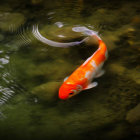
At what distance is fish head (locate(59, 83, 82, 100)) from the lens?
2.42 m

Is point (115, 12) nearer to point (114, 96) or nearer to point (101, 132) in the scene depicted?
point (114, 96)

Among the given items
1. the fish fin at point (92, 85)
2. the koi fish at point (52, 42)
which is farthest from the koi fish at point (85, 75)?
the koi fish at point (52, 42)

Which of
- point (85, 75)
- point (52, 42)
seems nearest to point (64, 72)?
point (85, 75)

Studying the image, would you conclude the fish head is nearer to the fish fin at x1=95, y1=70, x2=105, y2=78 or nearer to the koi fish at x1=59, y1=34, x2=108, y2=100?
the koi fish at x1=59, y1=34, x2=108, y2=100

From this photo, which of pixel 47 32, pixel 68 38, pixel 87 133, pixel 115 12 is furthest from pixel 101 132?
pixel 115 12

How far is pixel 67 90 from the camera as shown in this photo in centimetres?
244

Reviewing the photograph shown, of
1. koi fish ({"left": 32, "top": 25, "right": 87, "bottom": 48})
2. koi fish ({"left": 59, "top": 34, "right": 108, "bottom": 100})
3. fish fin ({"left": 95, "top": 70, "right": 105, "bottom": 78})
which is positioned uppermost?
koi fish ({"left": 32, "top": 25, "right": 87, "bottom": 48})

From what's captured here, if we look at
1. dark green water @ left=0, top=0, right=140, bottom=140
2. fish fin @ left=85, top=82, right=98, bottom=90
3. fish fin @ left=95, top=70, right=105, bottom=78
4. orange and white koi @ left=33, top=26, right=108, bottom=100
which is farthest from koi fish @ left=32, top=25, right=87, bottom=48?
fish fin @ left=85, top=82, right=98, bottom=90

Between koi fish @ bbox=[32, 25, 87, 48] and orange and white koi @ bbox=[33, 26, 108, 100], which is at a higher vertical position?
koi fish @ bbox=[32, 25, 87, 48]

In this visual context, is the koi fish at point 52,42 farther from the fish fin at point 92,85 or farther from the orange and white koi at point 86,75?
the fish fin at point 92,85

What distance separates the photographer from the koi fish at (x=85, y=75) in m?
2.45

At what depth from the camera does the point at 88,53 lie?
3018mm

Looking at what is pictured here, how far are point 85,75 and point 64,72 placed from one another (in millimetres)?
286

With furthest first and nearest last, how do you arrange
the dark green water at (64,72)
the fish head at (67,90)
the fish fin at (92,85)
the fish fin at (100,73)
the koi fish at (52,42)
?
the koi fish at (52,42) → the fish fin at (100,73) → the fish fin at (92,85) → the fish head at (67,90) → the dark green water at (64,72)
